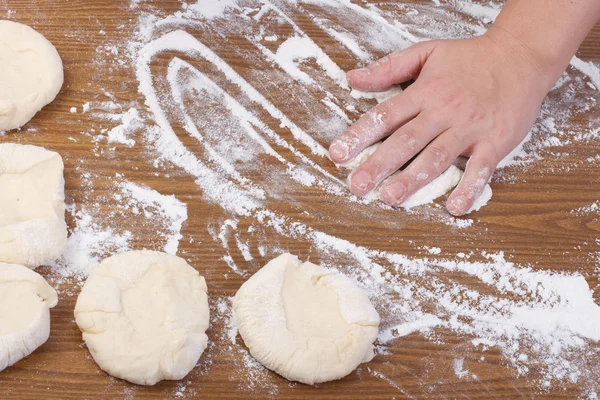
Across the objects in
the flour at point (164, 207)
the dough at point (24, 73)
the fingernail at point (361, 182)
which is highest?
the fingernail at point (361, 182)

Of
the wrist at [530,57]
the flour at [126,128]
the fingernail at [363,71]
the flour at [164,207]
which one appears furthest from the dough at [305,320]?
the wrist at [530,57]

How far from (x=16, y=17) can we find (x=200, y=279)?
0.87 meters

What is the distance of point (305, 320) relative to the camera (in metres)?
1.17

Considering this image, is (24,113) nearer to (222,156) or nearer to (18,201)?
(18,201)

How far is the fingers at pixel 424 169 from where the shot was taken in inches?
54.4

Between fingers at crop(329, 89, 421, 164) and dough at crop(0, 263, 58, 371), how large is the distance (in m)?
0.67

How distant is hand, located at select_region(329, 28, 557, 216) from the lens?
1.41 meters

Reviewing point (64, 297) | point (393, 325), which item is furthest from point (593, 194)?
point (64, 297)

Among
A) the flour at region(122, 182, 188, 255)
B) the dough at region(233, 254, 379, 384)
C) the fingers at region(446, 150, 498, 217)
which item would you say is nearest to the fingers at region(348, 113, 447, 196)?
the fingers at region(446, 150, 498, 217)

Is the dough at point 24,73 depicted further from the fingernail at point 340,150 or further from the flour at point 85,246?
the fingernail at point 340,150

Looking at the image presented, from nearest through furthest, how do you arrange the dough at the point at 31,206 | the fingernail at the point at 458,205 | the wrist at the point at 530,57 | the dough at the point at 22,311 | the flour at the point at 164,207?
the dough at the point at 22,311 → the dough at the point at 31,206 → the flour at the point at 164,207 → the fingernail at the point at 458,205 → the wrist at the point at 530,57

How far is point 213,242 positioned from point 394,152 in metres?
0.44

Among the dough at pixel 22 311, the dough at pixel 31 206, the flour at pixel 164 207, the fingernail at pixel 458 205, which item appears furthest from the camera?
the fingernail at pixel 458 205

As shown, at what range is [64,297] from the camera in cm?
117
